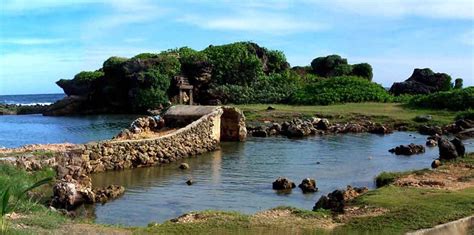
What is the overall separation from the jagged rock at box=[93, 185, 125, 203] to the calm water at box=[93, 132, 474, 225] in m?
0.24

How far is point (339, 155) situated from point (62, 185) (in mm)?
13670

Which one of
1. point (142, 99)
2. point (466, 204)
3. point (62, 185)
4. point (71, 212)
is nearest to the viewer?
point (466, 204)

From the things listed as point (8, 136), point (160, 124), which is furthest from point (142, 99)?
point (160, 124)

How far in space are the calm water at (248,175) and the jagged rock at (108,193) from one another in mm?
236

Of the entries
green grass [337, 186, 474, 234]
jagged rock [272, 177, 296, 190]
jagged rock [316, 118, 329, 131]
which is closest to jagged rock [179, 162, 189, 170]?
jagged rock [272, 177, 296, 190]

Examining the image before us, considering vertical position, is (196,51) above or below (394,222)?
above

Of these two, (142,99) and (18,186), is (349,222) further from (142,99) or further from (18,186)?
(142,99)

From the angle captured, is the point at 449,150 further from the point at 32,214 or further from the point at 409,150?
the point at 32,214

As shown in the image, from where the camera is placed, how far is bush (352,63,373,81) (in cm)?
6969

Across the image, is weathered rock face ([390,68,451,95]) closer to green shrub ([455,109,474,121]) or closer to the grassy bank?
the grassy bank

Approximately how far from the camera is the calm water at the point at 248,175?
15.1 metres

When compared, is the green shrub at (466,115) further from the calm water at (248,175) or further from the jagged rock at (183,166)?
the jagged rock at (183,166)

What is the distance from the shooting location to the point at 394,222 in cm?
1144

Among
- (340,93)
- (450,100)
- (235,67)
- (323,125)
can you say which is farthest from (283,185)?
(235,67)
